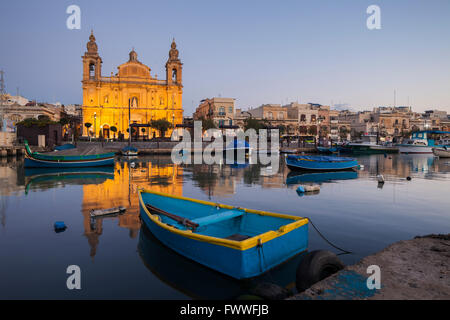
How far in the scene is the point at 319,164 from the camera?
28188mm

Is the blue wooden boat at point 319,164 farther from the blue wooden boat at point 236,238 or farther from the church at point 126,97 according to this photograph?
the church at point 126,97

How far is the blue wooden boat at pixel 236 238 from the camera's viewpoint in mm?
5629

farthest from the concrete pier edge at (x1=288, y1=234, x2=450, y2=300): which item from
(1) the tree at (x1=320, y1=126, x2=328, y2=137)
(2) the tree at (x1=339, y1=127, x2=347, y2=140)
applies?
(2) the tree at (x1=339, y1=127, x2=347, y2=140)

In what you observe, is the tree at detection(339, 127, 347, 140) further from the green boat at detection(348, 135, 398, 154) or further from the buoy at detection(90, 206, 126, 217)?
the buoy at detection(90, 206, 126, 217)

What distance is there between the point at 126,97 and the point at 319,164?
2049 inches

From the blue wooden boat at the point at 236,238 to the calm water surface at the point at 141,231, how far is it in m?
0.36

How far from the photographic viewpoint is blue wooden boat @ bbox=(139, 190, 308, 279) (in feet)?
18.5

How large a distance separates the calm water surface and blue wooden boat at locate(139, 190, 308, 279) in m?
0.36

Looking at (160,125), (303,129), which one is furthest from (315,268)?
(303,129)

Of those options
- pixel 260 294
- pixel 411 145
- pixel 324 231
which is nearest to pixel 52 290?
pixel 260 294

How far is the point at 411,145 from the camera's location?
65.7 meters

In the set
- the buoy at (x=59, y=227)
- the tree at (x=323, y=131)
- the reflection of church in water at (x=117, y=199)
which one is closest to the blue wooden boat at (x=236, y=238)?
the reflection of church in water at (x=117, y=199)

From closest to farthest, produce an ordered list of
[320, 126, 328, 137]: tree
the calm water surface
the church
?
1. the calm water surface
2. the church
3. [320, 126, 328, 137]: tree
